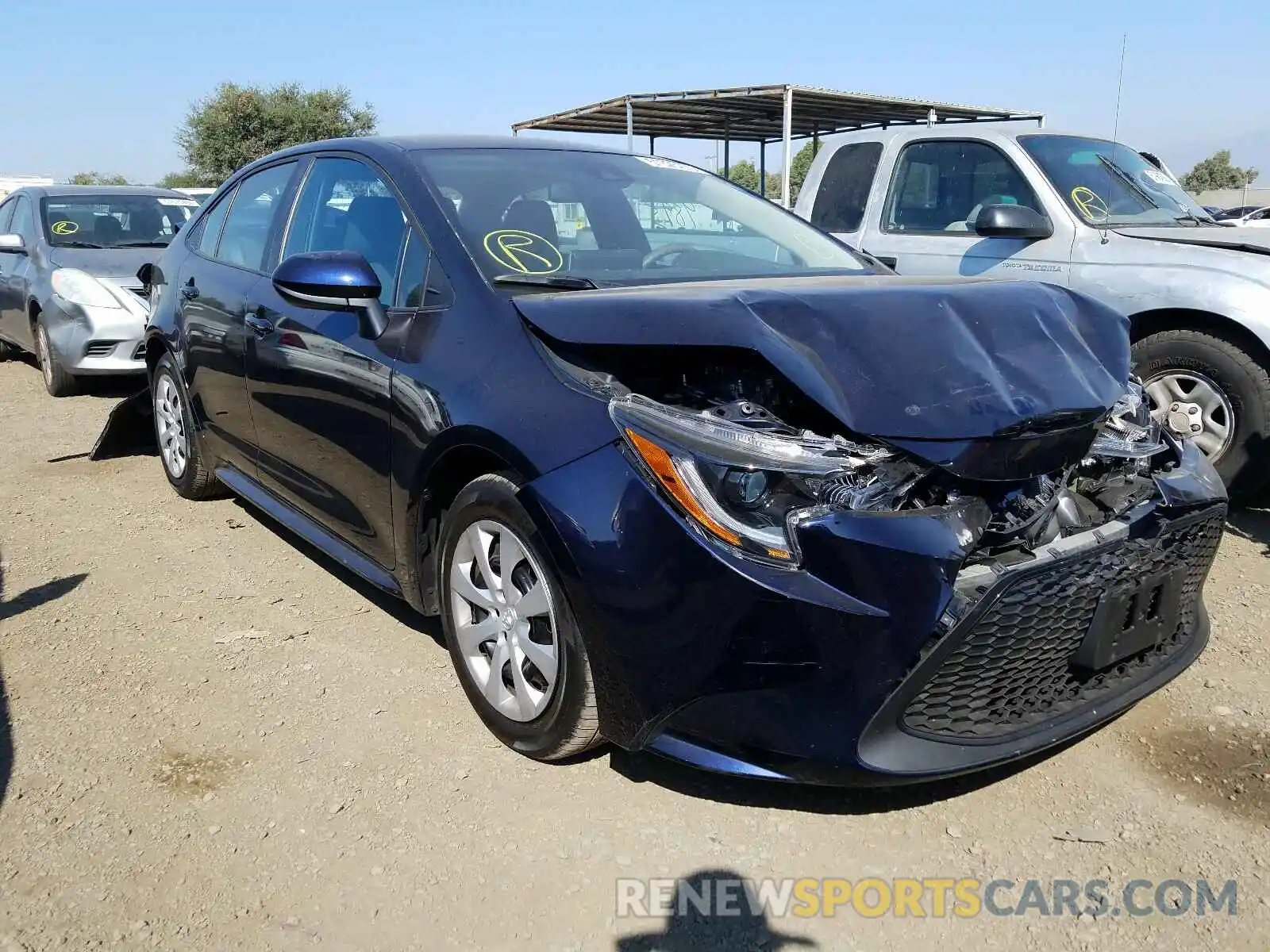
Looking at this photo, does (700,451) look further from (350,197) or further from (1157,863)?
(350,197)

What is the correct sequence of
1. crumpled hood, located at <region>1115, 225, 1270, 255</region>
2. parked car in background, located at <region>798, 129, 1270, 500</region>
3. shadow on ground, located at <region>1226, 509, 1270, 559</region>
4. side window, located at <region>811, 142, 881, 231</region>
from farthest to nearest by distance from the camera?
side window, located at <region>811, 142, 881, 231</region>
crumpled hood, located at <region>1115, 225, 1270, 255</region>
parked car in background, located at <region>798, 129, 1270, 500</region>
shadow on ground, located at <region>1226, 509, 1270, 559</region>

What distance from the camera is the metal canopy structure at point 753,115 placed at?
12.1m

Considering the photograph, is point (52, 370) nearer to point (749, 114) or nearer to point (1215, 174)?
point (749, 114)

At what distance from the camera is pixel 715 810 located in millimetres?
2514

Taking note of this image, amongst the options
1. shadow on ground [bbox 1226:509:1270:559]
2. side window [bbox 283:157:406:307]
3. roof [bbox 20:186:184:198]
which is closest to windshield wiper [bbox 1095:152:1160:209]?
shadow on ground [bbox 1226:509:1270:559]

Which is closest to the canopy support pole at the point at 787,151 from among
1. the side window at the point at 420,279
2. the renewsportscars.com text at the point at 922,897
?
the side window at the point at 420,279

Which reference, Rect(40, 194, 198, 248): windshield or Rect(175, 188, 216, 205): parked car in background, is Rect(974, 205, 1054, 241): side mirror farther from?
Rect(40, 194, 198, 248): windshield

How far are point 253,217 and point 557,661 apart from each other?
2.71 m

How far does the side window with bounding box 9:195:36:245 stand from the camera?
8383 millimetres

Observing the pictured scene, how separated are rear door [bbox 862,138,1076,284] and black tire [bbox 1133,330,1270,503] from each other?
2.24 ft

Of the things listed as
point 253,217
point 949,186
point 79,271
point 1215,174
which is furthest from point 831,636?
point 1215,174

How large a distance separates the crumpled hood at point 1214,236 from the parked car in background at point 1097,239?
1 cm

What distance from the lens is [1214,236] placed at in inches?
197

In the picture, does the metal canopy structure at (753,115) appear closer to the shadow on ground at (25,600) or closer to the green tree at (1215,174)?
the shadow on ground at (25,600)
